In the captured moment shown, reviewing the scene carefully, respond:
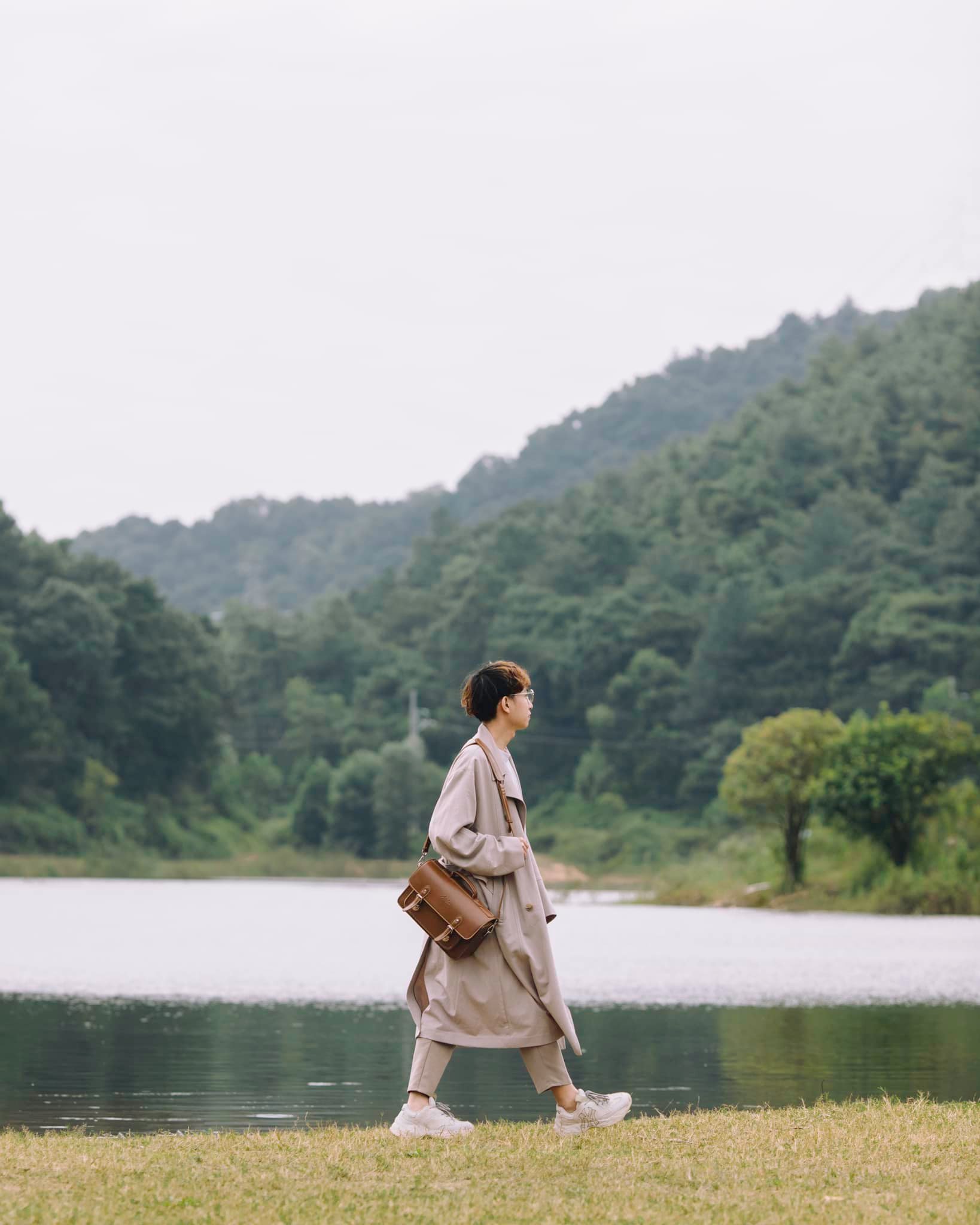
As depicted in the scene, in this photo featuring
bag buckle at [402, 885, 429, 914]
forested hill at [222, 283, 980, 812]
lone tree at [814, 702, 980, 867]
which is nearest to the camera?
bag buckle at [402, 885, 429, 914]

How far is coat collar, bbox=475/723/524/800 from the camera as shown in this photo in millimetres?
7910

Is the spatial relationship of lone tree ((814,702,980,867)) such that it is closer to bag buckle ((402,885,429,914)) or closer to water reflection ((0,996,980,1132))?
water reflection ((0,996,980,1132))

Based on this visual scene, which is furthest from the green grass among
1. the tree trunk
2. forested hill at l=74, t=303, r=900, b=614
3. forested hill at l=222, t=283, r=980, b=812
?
Answer: forested hill at l=74, t=303, r=900, b=614

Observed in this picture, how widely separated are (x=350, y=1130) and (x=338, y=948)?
65.0 feet

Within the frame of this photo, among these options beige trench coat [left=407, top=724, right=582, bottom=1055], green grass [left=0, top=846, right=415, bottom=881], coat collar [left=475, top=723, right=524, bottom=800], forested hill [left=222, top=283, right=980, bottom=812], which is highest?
forested hill [left=222, top=283, right=980, bottom=812]

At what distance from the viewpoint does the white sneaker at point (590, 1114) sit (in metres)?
7.81

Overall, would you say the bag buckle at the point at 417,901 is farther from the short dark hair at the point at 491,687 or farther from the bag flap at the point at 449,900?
the short dark hair at the point at 491,687

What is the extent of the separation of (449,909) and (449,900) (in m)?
0.04

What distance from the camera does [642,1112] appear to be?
10055 millimetres

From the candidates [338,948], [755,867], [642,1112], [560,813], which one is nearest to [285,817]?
[560,813]

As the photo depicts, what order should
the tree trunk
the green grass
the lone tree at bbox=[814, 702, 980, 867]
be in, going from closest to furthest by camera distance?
1. the lone tree at bbox=[814, 702, 980, 867]
2. the tree trunk
3. the green grass

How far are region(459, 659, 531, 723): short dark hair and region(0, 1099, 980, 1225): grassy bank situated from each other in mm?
1807

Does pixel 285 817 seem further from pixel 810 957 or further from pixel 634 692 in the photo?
pixel 810 957

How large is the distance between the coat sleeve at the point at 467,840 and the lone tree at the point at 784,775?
35871 mm
